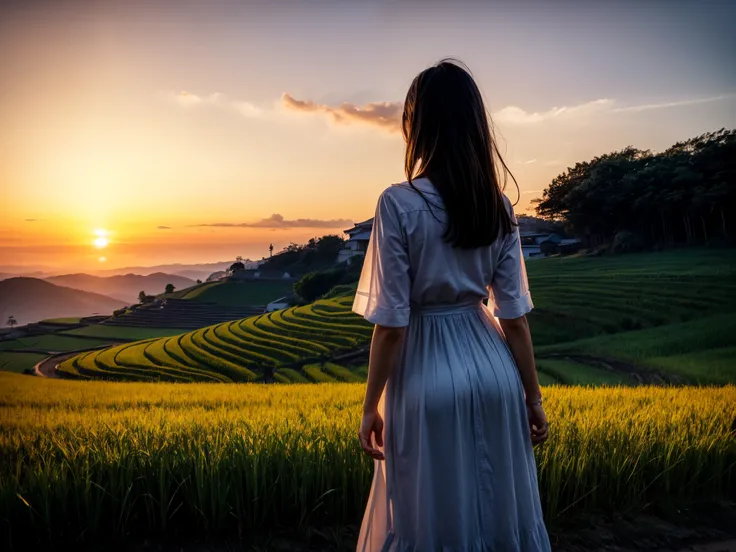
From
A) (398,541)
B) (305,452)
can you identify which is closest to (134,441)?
(305,452)

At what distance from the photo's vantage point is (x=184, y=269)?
556cm

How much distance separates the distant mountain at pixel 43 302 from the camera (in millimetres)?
4926

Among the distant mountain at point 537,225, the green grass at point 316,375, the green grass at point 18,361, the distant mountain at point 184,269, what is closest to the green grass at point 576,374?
the distant mountain at point 537,225

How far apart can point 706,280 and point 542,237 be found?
1612mm

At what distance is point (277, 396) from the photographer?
3.93 m

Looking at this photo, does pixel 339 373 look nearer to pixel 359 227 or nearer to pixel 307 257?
pixel 307 257

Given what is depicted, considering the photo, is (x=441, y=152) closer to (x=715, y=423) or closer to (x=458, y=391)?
(x=458, y=391)

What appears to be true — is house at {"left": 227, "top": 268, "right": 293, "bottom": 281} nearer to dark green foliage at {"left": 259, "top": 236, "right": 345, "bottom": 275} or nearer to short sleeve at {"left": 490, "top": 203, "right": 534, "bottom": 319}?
dark green foliage at {"left": 259, "top": 236, "right": 345, "bottom": 275}

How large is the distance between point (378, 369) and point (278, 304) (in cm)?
474

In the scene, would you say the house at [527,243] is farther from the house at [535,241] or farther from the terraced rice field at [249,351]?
the terraced rice field at [249,351]

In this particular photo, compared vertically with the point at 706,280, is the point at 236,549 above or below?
below

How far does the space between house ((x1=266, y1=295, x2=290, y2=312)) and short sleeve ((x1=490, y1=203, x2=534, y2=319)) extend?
15.3 ft

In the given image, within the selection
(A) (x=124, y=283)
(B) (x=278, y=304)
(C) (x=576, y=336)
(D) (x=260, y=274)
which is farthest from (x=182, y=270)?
(C) (x=576, y=336)

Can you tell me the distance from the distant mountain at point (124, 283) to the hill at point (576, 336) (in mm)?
550
